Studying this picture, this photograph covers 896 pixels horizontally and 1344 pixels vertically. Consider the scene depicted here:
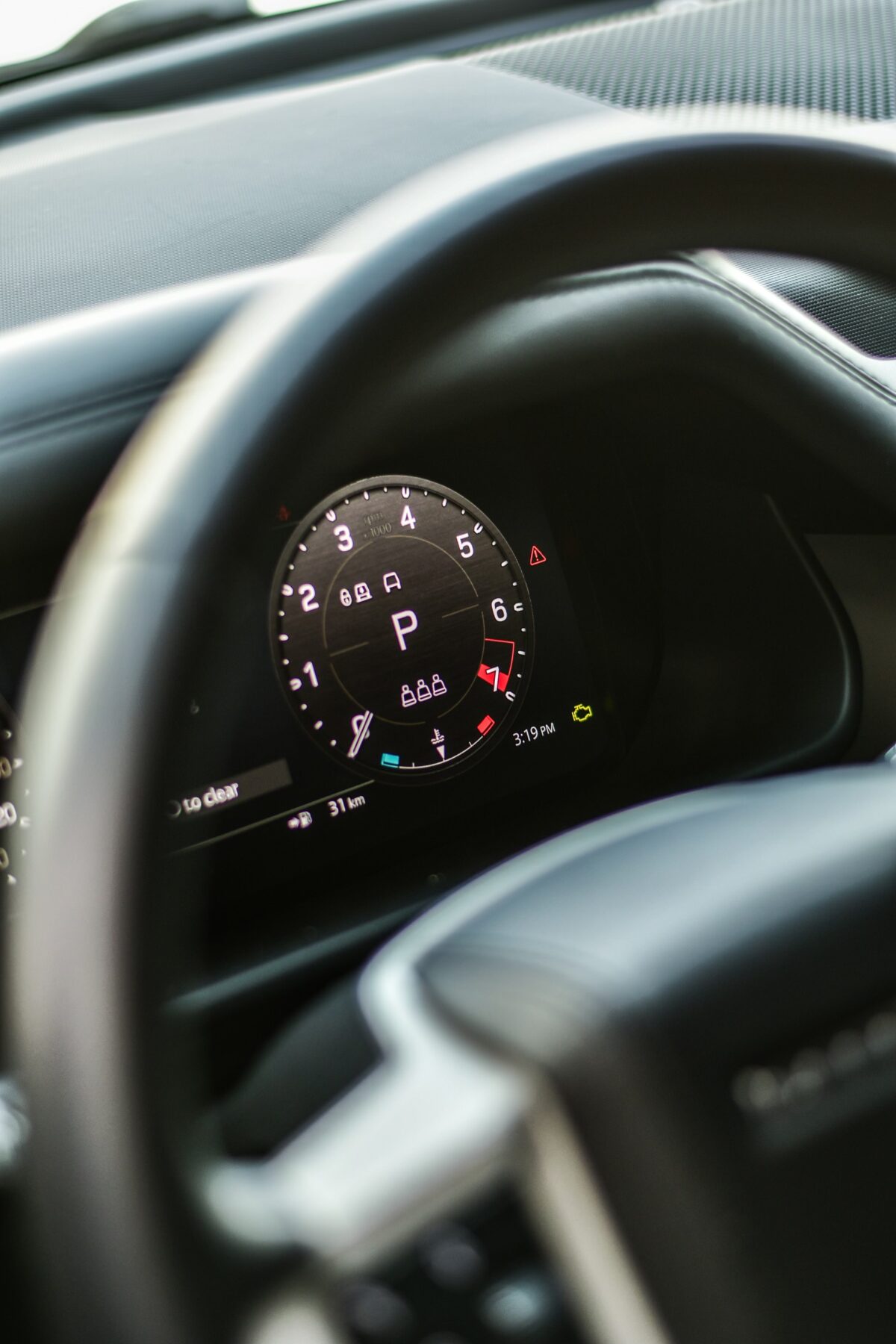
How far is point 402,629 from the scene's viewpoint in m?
1.50

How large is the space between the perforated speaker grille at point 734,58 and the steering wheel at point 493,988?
894 millimetres

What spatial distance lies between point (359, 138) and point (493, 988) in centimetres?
108

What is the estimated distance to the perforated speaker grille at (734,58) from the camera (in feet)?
5.16

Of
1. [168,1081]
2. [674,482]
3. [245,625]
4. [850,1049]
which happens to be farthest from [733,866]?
[674,482]

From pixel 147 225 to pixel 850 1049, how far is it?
0.97m

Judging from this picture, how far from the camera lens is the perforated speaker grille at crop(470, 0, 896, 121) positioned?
157 cm

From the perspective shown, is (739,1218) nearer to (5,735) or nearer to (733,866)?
(733,866)

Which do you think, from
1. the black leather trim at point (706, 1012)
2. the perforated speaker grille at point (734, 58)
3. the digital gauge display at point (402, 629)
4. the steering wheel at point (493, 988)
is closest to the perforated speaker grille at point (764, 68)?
the perforated speaker grille at point (734, 58)

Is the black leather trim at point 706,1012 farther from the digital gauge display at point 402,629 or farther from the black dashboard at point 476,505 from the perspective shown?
the digital gauge display at point 402,629

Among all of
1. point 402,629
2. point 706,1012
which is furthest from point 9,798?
point 706,1012

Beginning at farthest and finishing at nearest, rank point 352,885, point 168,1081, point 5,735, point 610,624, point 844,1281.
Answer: point 610,624, point 352,885, point 5,735, point 844,1281, point 168,1081

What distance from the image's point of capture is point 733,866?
700 mm

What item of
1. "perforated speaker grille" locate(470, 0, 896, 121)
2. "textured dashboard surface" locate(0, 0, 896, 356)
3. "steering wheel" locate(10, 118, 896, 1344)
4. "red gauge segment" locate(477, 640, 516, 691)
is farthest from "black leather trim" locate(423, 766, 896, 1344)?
"perforated speaker grille" locate(470, 0, 896, 121)

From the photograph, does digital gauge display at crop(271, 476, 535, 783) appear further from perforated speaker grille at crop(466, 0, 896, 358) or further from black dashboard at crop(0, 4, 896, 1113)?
perforated speaker grille at crop(466, 0, 896, 358)
